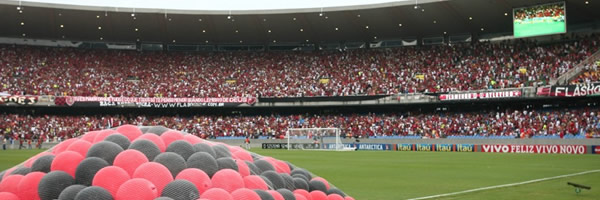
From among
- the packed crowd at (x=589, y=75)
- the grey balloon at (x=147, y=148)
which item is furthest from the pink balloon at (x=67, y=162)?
the packed crowd at (x=589, y=75)

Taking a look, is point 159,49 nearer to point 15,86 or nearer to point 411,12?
point 15,86

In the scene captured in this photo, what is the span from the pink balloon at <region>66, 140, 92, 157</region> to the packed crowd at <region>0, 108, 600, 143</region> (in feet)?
131

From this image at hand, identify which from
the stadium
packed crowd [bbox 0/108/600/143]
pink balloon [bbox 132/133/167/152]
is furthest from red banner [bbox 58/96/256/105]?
pink balloon [bbox 132/133/167/152]

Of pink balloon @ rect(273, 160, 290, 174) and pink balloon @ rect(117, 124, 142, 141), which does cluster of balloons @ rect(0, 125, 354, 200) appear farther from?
pink balloon @ rect(273, 160, 290, 174)

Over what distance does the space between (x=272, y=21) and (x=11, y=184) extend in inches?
2141

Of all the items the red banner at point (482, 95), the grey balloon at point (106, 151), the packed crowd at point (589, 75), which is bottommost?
the grey balloon at point (106, 151)

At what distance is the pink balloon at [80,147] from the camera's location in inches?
152

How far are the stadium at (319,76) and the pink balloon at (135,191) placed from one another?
31.7 m

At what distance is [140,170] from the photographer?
3.44 metres

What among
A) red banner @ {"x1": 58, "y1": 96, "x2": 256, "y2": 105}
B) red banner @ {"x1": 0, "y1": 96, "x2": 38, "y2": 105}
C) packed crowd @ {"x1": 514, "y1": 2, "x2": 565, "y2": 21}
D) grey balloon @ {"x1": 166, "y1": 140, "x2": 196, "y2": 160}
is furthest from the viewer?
red banner @ {"x1": 58, "y1": 96, "x2": 256, "y2": 105}

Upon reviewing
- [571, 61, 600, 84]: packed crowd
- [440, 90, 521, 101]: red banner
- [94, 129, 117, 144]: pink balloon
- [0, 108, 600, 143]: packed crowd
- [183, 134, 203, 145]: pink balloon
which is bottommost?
[0, 108, 600, 143]: packed crowd

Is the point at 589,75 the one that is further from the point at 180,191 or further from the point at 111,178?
the point at 111,178

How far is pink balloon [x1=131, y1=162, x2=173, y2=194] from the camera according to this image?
341 cm

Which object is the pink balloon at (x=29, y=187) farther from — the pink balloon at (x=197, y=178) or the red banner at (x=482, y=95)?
the red banner at (x=482, y=95)
